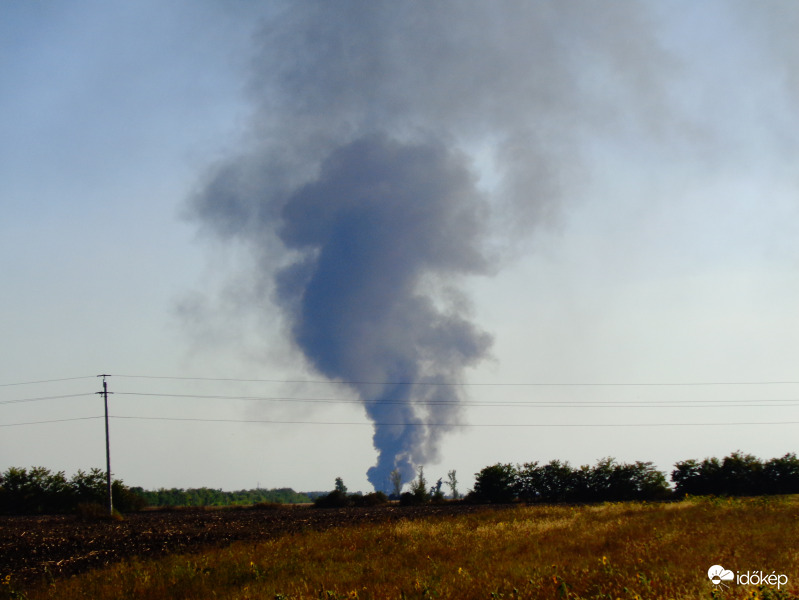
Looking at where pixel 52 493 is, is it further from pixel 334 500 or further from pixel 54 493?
pixel 334 500

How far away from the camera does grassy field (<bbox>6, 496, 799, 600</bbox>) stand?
39.5ft

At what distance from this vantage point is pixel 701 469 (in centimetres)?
6297

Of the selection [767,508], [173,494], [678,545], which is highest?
[678,545]

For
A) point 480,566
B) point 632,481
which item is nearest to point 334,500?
point 632,481

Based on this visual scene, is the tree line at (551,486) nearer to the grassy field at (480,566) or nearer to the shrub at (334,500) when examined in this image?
the shrub at (334,500)

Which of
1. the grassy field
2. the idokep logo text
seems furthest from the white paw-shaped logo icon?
the grassy field

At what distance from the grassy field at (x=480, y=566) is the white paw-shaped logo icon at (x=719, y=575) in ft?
0.54

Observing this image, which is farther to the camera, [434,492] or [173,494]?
[173,494]

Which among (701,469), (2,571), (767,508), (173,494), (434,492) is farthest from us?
(173,494)

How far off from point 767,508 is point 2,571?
3349 cm

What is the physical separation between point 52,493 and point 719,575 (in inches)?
2864

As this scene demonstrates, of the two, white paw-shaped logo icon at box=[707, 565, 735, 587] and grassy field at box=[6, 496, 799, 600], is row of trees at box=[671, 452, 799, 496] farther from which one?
white paw-shaped logo icon at box=[707, 565, 735, 587]

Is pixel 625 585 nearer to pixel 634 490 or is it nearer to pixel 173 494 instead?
pixel 634 490

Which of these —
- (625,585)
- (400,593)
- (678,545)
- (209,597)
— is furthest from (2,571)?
(678,545)
